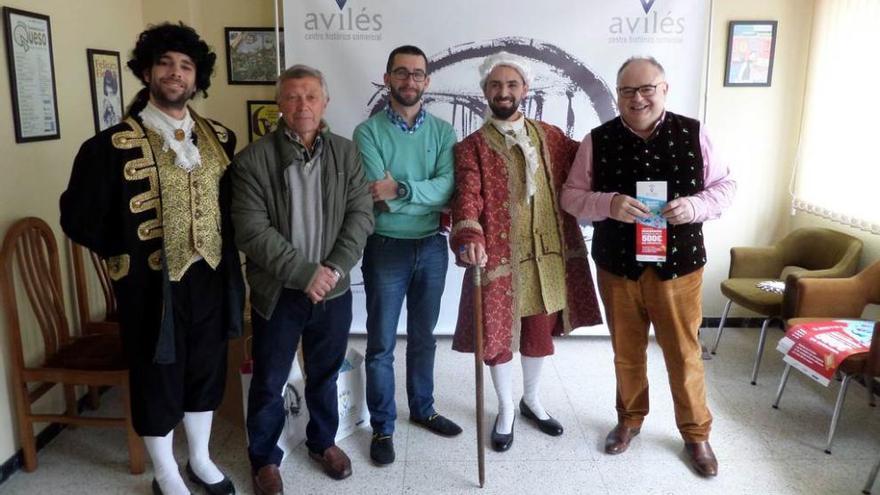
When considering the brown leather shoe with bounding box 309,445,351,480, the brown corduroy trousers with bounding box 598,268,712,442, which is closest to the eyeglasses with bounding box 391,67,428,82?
the brown corduroy trousers with bounding box 598,268,712,442

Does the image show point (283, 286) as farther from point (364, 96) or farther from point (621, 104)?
point (364, 96)

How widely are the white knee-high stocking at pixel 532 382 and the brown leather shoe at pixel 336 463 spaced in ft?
2.84

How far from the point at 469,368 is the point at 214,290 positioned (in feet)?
5.97

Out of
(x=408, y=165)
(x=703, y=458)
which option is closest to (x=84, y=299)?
(x=408, y=165)

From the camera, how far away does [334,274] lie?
87.0 inches

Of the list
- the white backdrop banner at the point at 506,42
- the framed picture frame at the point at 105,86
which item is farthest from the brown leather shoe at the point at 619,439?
the framed picture frame at the point at 105,86

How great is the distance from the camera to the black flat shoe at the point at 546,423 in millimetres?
2871

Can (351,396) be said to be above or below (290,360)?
below

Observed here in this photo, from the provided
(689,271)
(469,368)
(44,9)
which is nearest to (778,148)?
(689,271)

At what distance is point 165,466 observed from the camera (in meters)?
2.33

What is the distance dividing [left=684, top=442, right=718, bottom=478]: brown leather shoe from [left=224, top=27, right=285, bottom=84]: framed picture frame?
3.15m

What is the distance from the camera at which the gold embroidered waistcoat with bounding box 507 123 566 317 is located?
97.5 inches

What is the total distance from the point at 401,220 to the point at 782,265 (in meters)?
2.55

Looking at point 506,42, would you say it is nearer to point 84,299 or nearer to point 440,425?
point 440,425
